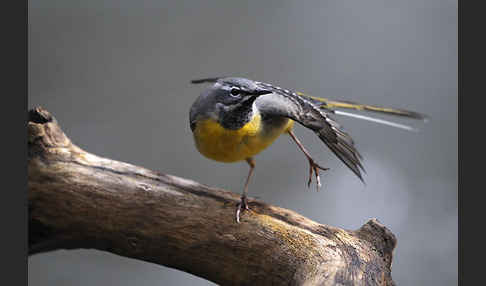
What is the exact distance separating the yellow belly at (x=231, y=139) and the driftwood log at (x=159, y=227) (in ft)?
0.75

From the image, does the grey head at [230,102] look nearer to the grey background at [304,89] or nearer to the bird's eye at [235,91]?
the bird's eye at [235,91]

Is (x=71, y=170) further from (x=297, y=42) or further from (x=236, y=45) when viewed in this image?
(x=297, y=42)

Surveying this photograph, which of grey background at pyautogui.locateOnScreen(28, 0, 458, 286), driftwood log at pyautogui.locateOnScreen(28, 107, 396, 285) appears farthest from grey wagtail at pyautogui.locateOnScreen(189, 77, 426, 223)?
grey background at pyautogui.locateOnScreen(28, 0, 458, 286)

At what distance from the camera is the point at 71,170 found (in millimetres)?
1897

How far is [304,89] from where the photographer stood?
2797 millimetres

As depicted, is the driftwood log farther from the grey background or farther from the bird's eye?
the grey background

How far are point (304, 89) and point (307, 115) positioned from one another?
0.87 metres

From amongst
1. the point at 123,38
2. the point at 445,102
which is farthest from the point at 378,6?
the point at 123,38

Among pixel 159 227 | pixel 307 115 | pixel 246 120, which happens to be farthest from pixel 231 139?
pixel 159 227

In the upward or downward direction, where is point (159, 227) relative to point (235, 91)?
downward

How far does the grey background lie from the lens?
263 cm

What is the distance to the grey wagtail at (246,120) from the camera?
1825 millimetres

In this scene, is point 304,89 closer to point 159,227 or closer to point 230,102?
point 230,102

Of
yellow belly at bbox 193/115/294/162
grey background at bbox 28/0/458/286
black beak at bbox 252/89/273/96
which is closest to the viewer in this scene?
black beak at bbox 252/89/273/96
